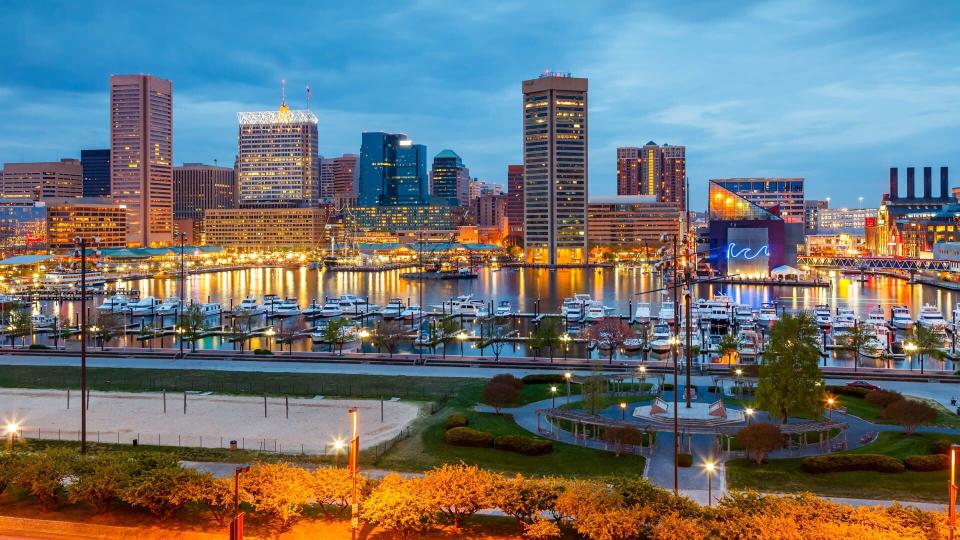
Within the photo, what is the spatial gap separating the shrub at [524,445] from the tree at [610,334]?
25.9m

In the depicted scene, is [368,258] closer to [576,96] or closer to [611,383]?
[576,96]

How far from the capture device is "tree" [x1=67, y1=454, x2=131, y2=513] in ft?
62.4

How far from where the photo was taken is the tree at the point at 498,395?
30.5 m

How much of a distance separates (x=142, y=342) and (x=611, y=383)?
39.3m

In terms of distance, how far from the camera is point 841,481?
888 inches

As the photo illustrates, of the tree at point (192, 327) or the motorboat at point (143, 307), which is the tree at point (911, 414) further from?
the motorboat at point (143, 307)

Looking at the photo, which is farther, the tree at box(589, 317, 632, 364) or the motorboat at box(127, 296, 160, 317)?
the motorboat at box(127, 296, 160, 317)

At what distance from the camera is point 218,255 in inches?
7849

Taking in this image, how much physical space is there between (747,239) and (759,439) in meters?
109

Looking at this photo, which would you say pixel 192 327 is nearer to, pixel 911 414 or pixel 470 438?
pixel 470 438

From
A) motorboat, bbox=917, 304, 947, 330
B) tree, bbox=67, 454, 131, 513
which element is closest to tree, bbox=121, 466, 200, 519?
tree, bbox=67, 454, 131, 513

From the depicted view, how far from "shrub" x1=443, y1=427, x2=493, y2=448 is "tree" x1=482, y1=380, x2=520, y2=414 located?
414cm

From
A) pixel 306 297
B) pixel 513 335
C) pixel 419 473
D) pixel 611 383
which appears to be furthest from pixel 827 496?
pixel 306 297

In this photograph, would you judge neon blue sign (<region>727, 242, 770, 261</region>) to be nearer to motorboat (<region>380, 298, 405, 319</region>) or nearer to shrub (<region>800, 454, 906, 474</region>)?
motorboat (<region>380, 298, 405, 319</region>)
